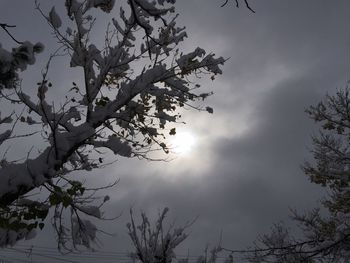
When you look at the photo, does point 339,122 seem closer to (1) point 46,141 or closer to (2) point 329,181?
(2) point 329,181

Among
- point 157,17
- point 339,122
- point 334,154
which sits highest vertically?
point 339,122

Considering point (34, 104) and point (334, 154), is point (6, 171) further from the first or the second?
point (334, 154)

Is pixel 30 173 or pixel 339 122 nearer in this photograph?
pixel 30 173


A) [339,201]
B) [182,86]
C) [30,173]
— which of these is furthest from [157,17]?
[339,201]

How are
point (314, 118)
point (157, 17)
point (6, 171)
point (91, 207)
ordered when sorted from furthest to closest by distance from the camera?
1. point (314, 118)
2. point (91, 207)
3. point (6, 171)
4. point (157, 17)

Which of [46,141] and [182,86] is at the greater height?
[182,86]

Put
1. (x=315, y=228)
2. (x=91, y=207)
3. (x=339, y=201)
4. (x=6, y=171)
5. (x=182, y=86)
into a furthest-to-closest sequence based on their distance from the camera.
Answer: (x=339, y=201), (x=315, y=228), (x=182, y=86), (x=91, y=207), (x=6, y=171)

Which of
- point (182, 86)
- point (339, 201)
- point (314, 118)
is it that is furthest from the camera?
point (314, 118)

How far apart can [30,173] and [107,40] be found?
14.0 feet

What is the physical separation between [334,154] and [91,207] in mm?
7134

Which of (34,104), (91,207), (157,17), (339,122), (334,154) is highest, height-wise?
(339,122)

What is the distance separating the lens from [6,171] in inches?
219

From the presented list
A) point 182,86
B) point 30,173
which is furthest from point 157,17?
point 182,86

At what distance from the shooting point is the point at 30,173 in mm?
5594
